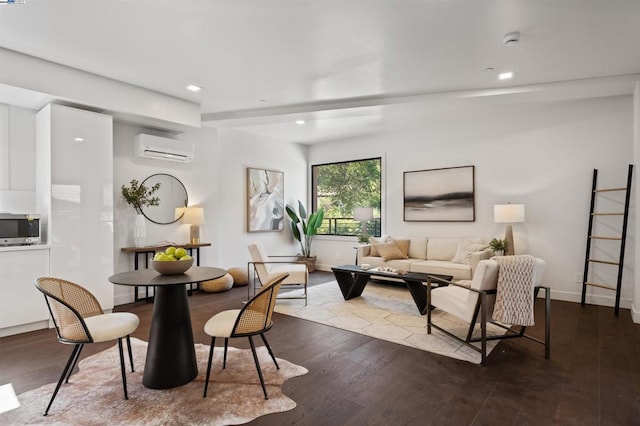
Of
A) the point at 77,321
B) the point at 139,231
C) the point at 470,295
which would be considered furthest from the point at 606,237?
the point at 139,231

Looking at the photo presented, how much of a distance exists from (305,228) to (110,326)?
536 cm

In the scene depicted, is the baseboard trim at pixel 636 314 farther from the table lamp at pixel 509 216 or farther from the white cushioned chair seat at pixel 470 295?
the white cushioned chair seat at pixel 470 295

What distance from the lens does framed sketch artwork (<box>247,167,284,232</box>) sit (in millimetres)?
6785

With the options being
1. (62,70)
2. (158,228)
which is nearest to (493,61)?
(62,70)

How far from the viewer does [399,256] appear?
5957 millimetres

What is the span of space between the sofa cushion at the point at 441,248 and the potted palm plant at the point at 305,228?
8.11 feet

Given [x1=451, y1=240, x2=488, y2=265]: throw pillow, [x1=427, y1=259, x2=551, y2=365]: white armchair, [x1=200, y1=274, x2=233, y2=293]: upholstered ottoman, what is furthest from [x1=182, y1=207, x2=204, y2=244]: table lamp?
[x1=451, y1=240, x2=488, y2=265]: throw pillow

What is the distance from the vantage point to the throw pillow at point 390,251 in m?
5.90

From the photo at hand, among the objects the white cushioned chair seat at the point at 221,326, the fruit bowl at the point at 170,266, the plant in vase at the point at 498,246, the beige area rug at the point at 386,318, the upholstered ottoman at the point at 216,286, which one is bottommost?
the beige area rug at the point at 386,318

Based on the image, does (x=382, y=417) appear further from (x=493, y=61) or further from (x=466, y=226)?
(x=466, y=226)

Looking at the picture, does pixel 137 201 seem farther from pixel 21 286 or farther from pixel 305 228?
pixel 305 228

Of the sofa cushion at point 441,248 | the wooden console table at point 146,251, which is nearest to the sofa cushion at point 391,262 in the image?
the sofa cushion at point 441,248

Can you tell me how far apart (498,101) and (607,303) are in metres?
3.12

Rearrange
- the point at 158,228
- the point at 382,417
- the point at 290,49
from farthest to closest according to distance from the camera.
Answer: the point at 158,228, the point at 290,49, the point at 382,417
